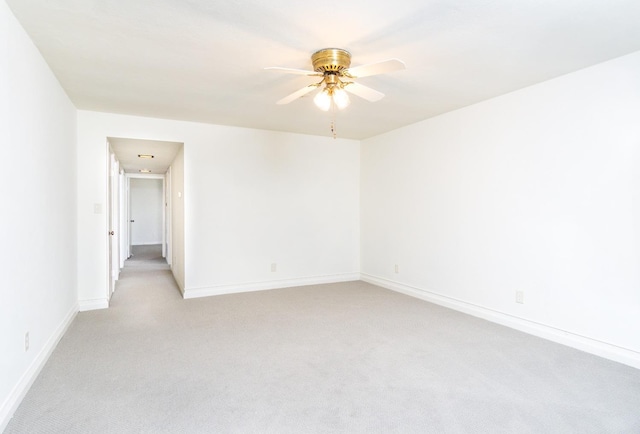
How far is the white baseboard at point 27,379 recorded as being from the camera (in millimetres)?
1898

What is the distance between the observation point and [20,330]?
219 centimetres

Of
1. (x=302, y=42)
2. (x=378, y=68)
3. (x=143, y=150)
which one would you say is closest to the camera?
(x=378, y=68)

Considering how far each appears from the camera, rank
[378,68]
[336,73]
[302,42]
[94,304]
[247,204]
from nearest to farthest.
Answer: [378,68] < [302,42] < [336,73] < [94,304] < [247,204]

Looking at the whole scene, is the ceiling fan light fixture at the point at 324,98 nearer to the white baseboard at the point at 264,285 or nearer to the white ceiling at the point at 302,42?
the white ceiling at the point at 302,42

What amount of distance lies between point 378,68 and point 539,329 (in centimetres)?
270

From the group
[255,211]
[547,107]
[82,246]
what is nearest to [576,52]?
[547,107]

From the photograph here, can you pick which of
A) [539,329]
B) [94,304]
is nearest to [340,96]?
[539,329]

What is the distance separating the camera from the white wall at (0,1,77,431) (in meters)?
1.98

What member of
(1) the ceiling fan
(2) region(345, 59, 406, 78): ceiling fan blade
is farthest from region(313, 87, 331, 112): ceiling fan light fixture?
(2) region(345, 59, 406, 78): ceiling fan blade

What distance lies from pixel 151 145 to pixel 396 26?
12.3 feet

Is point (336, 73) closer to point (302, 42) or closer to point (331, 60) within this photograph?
point (331, 60)

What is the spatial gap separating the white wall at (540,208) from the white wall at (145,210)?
9.04 meters

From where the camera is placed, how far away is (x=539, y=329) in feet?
10.7

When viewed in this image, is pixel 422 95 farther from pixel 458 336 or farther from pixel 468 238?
pixel 458 336
